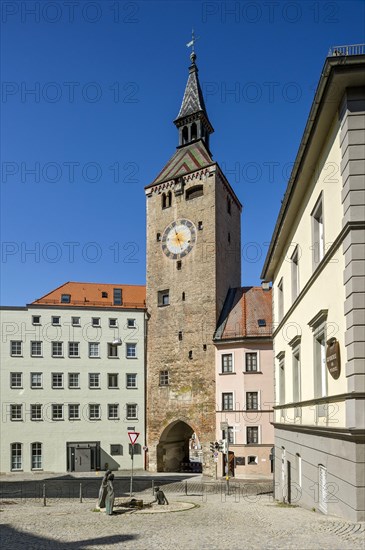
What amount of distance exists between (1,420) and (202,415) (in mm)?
16187

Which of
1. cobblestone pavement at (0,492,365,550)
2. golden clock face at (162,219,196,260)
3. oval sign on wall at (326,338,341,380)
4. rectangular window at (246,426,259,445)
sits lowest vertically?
rectangular window at (246,426,259,445)

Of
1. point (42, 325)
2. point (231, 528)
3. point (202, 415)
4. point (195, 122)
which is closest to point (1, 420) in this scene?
point (42, 325)

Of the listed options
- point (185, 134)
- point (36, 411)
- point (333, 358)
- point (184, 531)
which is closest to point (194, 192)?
point (185, 134)

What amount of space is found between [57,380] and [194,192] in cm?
1971

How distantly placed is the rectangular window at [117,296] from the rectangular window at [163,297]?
15.4ft

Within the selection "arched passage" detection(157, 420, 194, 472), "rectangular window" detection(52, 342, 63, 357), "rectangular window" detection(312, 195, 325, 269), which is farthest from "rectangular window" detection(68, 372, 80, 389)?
"rectangular window" detection(312, 195, 325, 269)

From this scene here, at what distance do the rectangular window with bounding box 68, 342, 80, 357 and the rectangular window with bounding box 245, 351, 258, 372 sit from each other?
14583mm

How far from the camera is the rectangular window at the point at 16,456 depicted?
4541 cm

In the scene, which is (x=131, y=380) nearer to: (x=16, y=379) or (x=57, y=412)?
(x=57, y=412)

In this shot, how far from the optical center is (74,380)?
47812 millimetres

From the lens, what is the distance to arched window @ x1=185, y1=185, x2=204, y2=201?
49025mm

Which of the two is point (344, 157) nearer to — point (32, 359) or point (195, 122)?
point (32, 359)

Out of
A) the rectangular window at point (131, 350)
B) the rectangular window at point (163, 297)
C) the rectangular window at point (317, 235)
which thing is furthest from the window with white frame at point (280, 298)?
the rectangular window at point (131, 350)

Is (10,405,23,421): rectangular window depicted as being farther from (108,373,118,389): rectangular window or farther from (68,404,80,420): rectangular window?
(108,373,118,389): rectangular window
